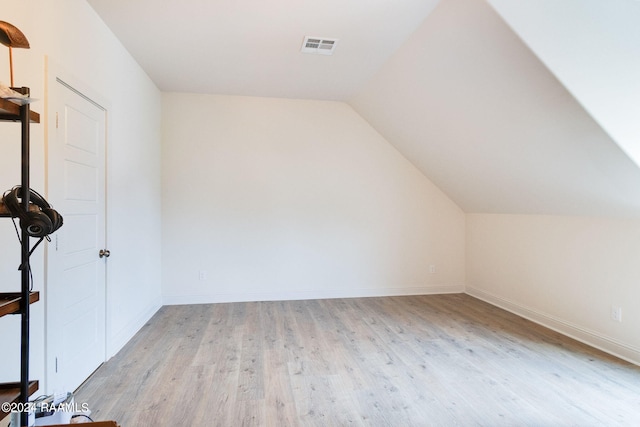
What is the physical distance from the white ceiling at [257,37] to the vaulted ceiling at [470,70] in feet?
0.05

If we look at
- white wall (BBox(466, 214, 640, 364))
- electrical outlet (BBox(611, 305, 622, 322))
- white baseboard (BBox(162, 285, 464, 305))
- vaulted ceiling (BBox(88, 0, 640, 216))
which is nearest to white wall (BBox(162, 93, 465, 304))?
white baseboard (BBox(162, 285, 464, 305))

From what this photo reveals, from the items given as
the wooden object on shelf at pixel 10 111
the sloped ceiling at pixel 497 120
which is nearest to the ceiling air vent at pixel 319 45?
the sloped ceiling at pixel 497 120

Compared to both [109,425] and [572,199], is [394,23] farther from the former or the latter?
[109,425]

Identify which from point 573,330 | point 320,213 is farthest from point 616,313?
point 320,213

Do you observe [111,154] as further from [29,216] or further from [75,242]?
[29,216]

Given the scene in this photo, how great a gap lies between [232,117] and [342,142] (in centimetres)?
157

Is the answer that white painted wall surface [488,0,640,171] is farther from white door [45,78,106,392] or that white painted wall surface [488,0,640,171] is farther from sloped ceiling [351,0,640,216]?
white door [45,78,106,392]

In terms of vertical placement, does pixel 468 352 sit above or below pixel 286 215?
below

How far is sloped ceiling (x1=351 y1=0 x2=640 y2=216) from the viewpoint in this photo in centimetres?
225

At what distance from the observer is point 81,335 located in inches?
Result: 89.9

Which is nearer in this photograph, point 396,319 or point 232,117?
point 396,319

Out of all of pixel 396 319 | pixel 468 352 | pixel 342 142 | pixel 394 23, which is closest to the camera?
pixel 394 23

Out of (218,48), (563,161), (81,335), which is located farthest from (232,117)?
(563,161)

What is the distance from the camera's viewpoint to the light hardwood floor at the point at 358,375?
77.9 inches
